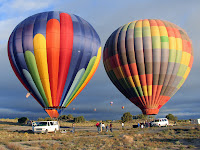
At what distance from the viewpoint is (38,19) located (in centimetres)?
3459

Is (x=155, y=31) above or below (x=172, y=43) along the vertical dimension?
above

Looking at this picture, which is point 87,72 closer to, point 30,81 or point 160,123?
point 30,81

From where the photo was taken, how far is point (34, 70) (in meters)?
32.8

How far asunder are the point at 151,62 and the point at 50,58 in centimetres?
1489

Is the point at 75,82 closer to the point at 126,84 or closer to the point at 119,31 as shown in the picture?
the point at 126,84

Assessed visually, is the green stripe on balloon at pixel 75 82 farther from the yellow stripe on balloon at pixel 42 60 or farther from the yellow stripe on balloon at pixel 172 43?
the yellow stripe on balloon at pixel 172 43

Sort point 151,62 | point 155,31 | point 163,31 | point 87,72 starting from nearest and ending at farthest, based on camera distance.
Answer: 1. point 87,72
2. point 151,62
3. point 155,31
4. point 163,31

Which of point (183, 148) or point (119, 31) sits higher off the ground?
point (119, 31)

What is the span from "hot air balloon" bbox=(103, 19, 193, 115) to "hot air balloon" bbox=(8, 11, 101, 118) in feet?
22.0

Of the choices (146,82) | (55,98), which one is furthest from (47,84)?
(146,82)

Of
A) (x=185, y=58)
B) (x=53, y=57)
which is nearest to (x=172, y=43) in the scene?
(x=185, y=58)

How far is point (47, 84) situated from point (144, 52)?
15.1 meters

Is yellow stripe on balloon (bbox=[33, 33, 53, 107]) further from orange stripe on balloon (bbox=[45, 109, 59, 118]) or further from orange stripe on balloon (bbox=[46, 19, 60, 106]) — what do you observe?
orange stripe on balloon (bbox=[45, 109, 59, 118])

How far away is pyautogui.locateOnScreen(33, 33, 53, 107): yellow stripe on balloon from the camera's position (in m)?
32.7
